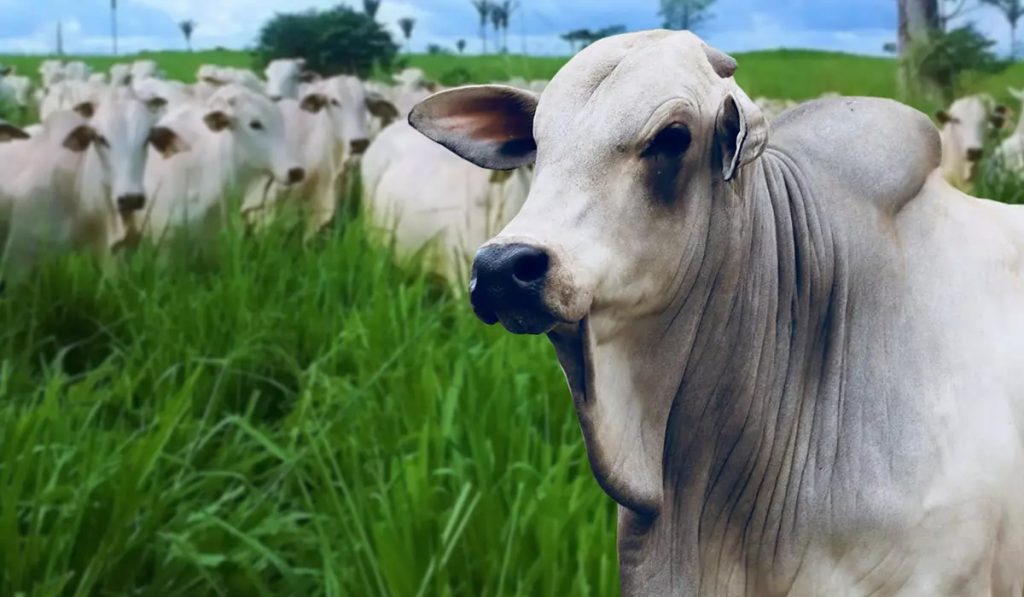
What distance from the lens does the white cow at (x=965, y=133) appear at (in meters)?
5.96

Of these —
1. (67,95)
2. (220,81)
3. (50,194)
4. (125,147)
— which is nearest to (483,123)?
(50,194)

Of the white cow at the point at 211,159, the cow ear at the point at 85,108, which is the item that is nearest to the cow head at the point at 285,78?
the cow ear at the point at 85,108

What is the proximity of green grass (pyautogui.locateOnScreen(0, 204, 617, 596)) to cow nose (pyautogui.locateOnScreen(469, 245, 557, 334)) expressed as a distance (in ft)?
2.92

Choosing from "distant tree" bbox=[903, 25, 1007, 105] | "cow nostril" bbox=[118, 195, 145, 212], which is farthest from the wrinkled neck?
"cow nostril" bbox=[118, 195, 145, 212]

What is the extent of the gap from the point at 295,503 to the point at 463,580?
68 cm

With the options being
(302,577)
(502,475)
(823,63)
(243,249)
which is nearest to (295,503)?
(302,577)

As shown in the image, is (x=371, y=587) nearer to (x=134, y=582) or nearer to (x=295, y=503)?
(x=134, y=582)

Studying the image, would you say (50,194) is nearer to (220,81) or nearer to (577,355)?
(577,355)

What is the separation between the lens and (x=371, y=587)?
200 centimetres

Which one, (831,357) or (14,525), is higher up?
(831,357)

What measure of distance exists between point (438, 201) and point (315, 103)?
2514 mm

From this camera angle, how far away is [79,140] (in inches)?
189

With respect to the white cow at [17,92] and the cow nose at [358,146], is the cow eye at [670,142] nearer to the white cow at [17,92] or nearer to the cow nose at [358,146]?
the cow nose at [358,146]

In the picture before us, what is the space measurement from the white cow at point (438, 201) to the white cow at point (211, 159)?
61 cm
